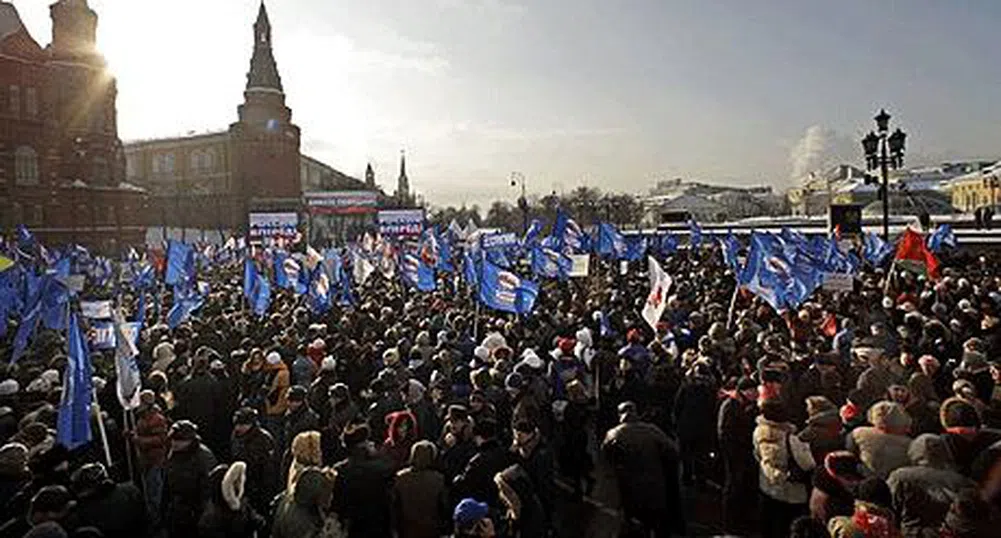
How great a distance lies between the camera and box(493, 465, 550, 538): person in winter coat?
608 centimetres

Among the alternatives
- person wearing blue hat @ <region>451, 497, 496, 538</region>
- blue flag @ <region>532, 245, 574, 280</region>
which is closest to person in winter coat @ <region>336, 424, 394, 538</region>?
person wearing blue hat @ <region>451, 497, 496, 538</region>

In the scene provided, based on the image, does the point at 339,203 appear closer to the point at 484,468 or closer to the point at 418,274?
the point at 418,274

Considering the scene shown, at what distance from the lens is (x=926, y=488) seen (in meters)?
5.46

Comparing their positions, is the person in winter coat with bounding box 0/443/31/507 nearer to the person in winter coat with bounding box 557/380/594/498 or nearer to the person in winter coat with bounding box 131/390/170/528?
the person in winter coat with bounding box 131/390/170/528

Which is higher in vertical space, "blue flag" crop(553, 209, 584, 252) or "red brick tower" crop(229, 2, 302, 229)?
"red brick tower" crop(229, 2, 302, 229)

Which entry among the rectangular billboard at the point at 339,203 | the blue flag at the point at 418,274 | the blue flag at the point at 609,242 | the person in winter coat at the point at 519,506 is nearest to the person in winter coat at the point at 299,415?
the person in winter coat at the point at 519,506

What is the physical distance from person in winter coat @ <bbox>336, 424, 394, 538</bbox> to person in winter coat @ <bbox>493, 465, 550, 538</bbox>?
967 mm

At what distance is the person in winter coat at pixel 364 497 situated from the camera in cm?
652

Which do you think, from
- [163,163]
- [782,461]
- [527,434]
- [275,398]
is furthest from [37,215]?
[782,461]

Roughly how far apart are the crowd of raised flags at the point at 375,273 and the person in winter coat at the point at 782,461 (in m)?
5.39

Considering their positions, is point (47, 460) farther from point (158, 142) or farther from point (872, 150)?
point (158, 142)

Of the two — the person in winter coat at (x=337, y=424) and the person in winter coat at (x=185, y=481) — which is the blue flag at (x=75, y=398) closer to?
the person in winter coat at (x=185, y=481)

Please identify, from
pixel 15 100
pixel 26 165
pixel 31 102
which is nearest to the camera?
pixel 15 100

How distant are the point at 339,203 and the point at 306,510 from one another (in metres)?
87.5
